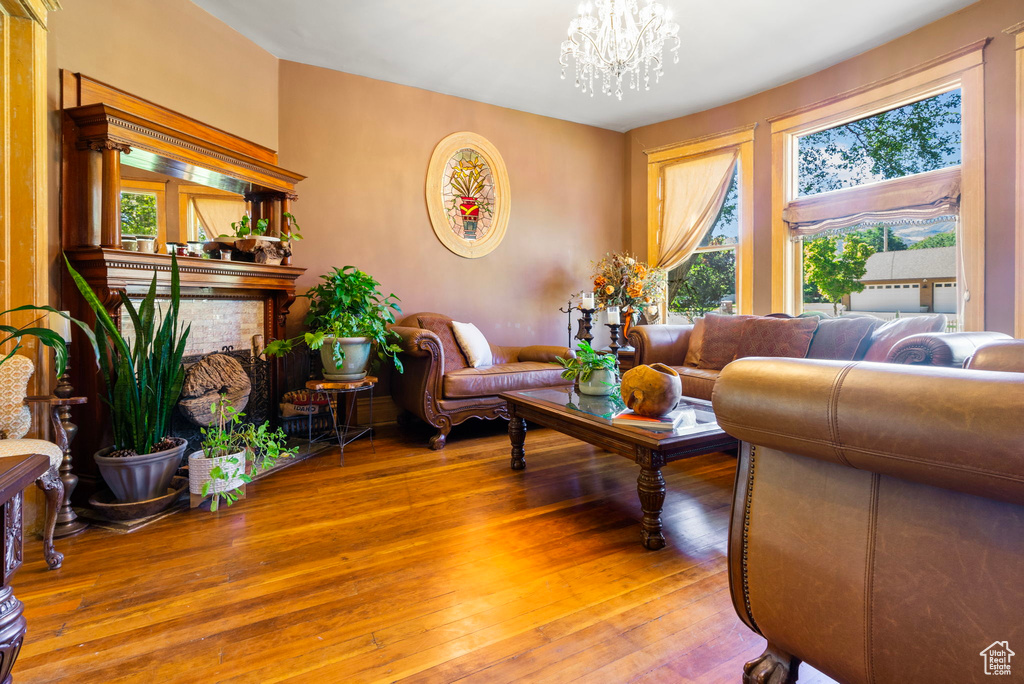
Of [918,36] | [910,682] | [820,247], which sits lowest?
[910,682]

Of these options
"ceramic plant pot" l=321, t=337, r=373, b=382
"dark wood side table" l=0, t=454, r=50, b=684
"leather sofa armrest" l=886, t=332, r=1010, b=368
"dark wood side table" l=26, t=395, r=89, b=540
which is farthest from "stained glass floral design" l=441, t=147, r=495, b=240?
"dark wood side table" l=0, t=454, r=50, b=684

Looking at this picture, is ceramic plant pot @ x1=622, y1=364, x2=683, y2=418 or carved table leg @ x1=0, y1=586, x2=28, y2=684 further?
ceramic plant pot @ x1=622, y1=364, x2=683, y2=418

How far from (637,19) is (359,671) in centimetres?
381

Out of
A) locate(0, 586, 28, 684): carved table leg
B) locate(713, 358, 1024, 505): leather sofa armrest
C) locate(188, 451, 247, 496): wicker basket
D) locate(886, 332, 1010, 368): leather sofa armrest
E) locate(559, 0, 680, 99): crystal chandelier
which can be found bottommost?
locate(188, 451, 247, 496): wicker basket

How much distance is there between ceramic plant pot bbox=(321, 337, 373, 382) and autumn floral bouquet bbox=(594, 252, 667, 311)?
8.14ft

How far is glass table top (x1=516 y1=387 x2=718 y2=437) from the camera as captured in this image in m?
2.13

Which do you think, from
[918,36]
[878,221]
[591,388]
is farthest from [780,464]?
[918,36]

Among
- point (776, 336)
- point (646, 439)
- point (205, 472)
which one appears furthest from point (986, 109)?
point (205, 472)

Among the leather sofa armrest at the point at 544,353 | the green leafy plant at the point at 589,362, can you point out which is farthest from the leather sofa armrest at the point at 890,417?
the leather sofa armrest at the point at 544,353

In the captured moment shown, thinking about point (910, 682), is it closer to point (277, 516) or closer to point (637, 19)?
point (277, 516)

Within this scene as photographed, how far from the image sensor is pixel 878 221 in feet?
12.3

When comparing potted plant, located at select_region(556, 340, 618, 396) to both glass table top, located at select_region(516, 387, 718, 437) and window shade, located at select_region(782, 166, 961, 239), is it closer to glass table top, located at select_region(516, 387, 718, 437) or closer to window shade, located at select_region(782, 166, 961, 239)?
glass table top, located at select_region(516, 387, 718, 437)

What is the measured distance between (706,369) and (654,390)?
64.4 inches

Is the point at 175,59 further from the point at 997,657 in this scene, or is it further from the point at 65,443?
the point at 997,657
